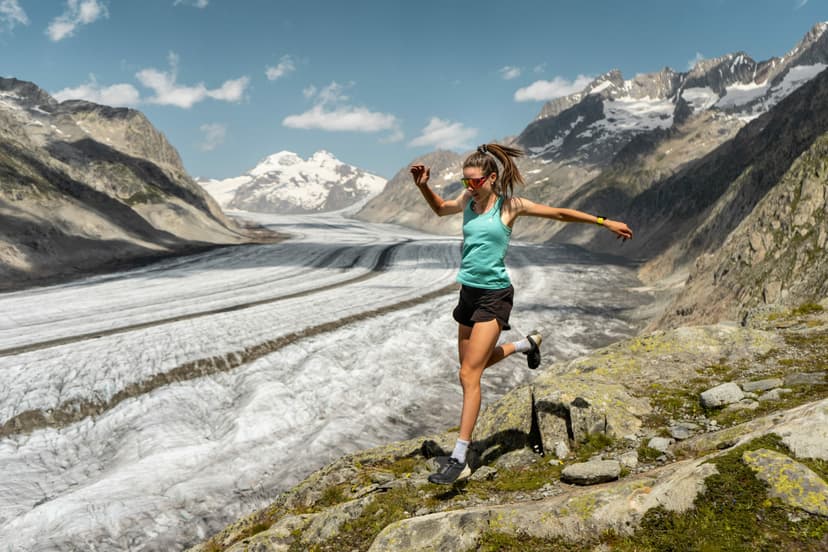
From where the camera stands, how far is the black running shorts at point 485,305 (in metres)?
4.36

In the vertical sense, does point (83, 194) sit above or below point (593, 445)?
above

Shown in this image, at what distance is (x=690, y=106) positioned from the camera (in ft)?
554

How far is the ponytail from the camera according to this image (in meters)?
4.33

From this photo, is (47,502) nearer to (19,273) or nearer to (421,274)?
(421,274)

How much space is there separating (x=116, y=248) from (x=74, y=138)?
39.3 metres

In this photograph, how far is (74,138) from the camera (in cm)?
6738

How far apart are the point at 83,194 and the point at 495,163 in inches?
2030

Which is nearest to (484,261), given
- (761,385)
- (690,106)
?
(761,385)

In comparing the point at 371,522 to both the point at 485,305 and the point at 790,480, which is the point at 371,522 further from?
the point at 790,480

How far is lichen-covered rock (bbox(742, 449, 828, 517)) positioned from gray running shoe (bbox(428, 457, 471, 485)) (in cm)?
198

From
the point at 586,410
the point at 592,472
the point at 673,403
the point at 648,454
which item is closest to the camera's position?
the point at 592,472

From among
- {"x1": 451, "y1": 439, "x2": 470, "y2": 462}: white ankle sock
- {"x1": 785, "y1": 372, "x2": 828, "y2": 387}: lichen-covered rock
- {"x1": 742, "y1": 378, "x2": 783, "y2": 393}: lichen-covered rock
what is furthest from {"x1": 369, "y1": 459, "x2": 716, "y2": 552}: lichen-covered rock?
{"x1": 785, "y1": 372, "x2": 828, "y2": 387}: lichen-covered rock

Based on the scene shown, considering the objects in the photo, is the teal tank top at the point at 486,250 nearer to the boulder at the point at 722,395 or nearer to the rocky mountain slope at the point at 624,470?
the rocky mountain slope at the point at 624,470

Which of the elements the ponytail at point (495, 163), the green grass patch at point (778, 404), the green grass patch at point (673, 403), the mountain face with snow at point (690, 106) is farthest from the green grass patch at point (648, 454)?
the mountain face with snow at point (690, 106)
